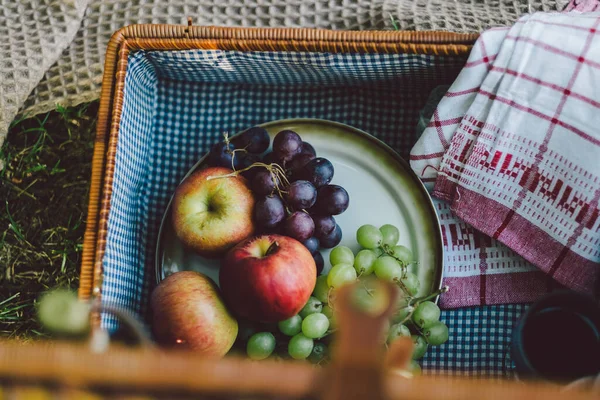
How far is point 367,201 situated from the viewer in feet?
2.64

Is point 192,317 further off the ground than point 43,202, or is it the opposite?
point 192,317

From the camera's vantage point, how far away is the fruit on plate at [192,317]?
65 cm

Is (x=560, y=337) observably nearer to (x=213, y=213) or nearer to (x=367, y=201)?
(x=367, y=201)

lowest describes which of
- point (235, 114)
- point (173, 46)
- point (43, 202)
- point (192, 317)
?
point (43, 202)

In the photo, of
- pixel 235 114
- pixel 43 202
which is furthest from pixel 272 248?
pixel 43 202

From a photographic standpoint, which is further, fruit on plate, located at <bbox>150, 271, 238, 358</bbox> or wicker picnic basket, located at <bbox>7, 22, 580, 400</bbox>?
fruit on plate, located at <bbox>150, 271, 238, 358</bbox>

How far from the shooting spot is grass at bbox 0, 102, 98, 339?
1.00 meters

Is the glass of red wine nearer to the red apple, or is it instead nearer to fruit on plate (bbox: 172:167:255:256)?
the red apple

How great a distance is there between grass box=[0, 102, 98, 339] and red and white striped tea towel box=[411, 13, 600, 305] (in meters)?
0.66

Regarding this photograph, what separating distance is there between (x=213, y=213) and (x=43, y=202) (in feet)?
1.63

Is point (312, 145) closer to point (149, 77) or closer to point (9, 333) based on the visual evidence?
point (149, 77)

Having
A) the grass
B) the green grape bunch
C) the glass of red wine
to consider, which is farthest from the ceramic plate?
the grass

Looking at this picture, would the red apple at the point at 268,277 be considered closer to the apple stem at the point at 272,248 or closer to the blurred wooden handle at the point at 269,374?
the apple stem at the point at 272,248

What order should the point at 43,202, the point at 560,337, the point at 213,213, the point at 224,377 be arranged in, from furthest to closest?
the point at 43,202 → the point at 213,213 → the point at 560,337 → the point at 224,377
